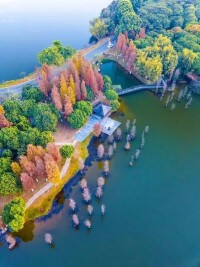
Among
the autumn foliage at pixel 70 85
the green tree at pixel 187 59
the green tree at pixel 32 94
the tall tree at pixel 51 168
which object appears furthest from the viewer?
the green tree at pixel 187 59

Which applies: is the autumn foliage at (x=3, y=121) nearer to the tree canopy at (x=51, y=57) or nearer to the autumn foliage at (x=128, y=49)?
the tree canopy at (x=51, y=57)

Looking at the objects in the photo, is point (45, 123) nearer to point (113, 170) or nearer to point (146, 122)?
point (113, 170)

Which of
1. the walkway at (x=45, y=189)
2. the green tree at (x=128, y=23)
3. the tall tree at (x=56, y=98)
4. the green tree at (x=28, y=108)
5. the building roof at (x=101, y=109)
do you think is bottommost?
the walkway at (x=45, y=189)

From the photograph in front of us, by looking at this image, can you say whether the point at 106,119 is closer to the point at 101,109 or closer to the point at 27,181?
the point at 101,109

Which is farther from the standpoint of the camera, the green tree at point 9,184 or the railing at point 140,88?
the railing at point 140,88

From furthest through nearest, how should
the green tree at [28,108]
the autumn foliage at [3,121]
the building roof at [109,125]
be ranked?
the building roof at [109,125] < the green tree at [28,108] < the autumn foliage at [3,121]

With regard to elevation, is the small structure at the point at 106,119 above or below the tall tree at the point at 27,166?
below

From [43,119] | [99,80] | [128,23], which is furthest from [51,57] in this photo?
[128,23]

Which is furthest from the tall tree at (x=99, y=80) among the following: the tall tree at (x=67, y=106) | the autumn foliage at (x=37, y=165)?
the autumn foliage at (x=37, y=165)
